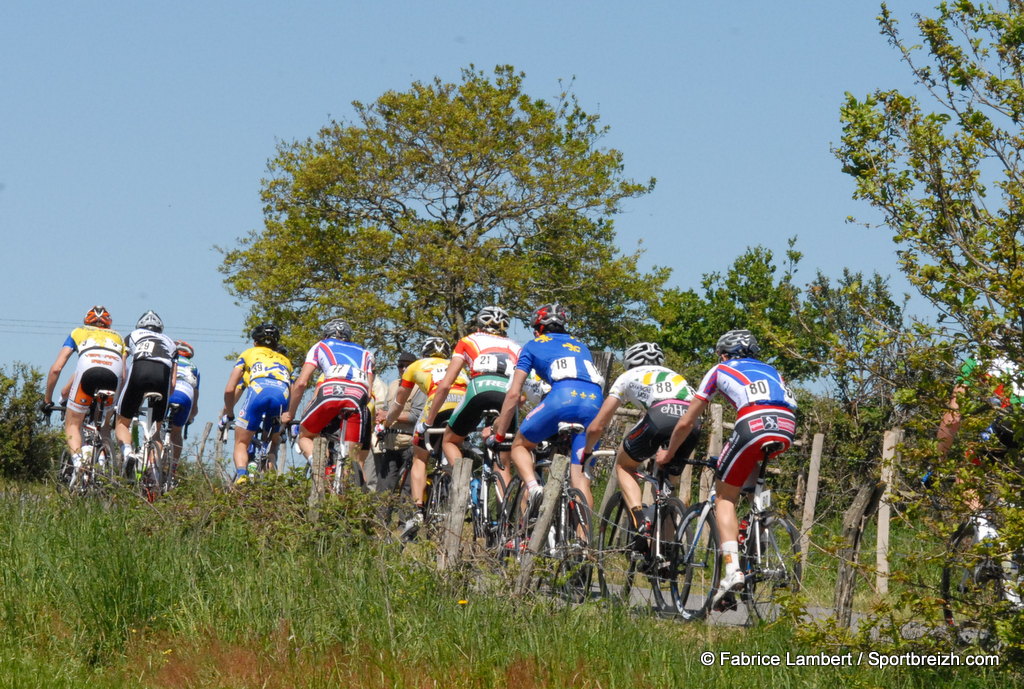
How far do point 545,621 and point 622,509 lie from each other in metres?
2.64

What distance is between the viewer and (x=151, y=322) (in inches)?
523

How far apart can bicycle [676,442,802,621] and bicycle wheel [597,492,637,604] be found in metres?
0.39

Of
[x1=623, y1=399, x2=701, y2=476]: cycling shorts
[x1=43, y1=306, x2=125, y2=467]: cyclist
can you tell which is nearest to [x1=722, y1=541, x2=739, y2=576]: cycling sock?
[x1=623, y1=399, x2=701, y2=476]: cycling shorts

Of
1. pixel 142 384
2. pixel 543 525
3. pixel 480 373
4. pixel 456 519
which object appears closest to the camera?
pixel 543 525

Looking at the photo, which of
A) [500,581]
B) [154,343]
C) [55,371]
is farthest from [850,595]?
[55,371]

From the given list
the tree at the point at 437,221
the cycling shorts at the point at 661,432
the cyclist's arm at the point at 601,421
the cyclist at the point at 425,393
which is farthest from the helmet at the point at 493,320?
the tree at the point at 437,221

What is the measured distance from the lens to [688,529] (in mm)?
8812

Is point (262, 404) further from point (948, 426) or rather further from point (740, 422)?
point (948, 426)

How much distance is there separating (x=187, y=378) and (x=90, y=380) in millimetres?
1183

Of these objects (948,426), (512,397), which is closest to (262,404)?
(512,397)

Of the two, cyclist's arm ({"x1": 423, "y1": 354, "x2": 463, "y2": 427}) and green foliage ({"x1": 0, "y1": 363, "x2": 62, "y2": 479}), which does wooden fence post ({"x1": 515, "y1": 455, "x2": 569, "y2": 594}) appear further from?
green foliage ({"x1": 0, "y1": 363, "x2": 62, "y2": 479})

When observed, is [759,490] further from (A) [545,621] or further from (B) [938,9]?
(B) [938,9]

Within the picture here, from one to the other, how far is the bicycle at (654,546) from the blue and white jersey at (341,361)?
11.6ft

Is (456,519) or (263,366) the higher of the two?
(263,366)
